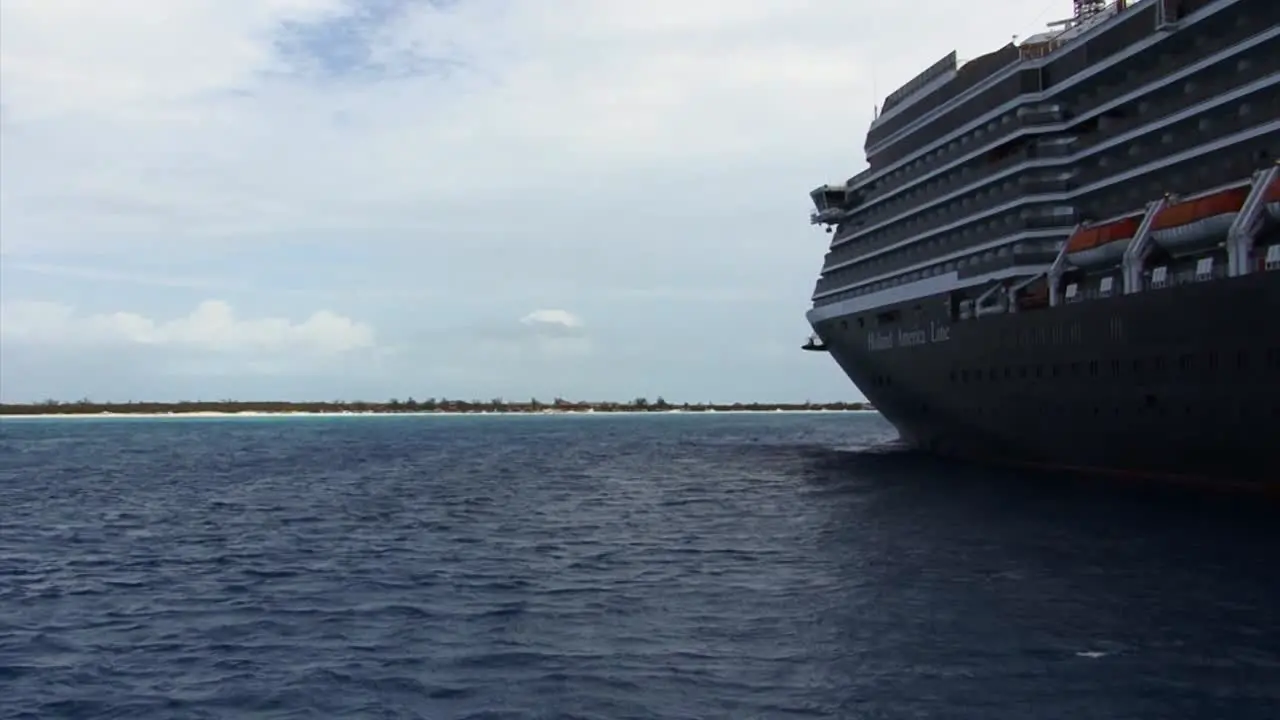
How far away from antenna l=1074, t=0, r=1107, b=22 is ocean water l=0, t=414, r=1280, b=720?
26.1m

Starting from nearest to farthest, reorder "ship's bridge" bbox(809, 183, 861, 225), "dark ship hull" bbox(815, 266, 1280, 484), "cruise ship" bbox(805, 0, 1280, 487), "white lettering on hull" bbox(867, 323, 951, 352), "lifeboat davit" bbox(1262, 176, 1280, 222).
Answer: "lifeboat davit" bbox(1262, 176, 1280, 222), "dark ship hull" bbox(815, 266, 1280, 484), "cruise ship" bbox(805, 0, 1280, 487), "white lettering on hull" bbox(867, 323, 951, 352), "ship's bridge" bbox(809, 183, 861, 225)

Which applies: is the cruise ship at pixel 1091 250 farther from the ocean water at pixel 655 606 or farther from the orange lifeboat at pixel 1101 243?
the ocean water at pixel 655 606

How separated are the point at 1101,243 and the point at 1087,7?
773 inches

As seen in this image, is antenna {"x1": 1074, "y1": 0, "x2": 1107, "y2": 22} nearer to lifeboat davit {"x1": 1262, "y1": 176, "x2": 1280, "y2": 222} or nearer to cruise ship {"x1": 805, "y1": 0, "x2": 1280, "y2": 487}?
cruise ship {"x1": 805, "y1": 0, "x2": 1280, "y2": 487}

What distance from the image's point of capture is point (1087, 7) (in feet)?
188

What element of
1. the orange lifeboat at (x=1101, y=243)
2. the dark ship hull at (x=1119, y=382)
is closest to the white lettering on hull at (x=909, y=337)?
the dark ship hull at (x=1119, y=382)

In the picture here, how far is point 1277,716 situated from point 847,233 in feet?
196

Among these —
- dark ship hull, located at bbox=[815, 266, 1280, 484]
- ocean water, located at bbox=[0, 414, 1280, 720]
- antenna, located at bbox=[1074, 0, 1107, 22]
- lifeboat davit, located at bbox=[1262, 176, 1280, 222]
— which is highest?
antenna, located at bbox=[1074, 0, 1107, 22]

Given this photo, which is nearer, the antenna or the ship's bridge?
the antenna

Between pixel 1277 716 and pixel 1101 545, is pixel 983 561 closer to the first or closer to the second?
pixel 1101 545

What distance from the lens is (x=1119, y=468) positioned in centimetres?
4222

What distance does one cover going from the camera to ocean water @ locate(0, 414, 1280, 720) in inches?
634

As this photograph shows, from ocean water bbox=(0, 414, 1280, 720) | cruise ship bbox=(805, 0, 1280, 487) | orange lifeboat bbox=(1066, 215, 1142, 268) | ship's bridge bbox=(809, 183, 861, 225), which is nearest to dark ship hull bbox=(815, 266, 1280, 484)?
cruise ship bbox=(805, 0, 1280, 487)

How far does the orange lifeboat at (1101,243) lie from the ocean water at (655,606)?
882 cm
